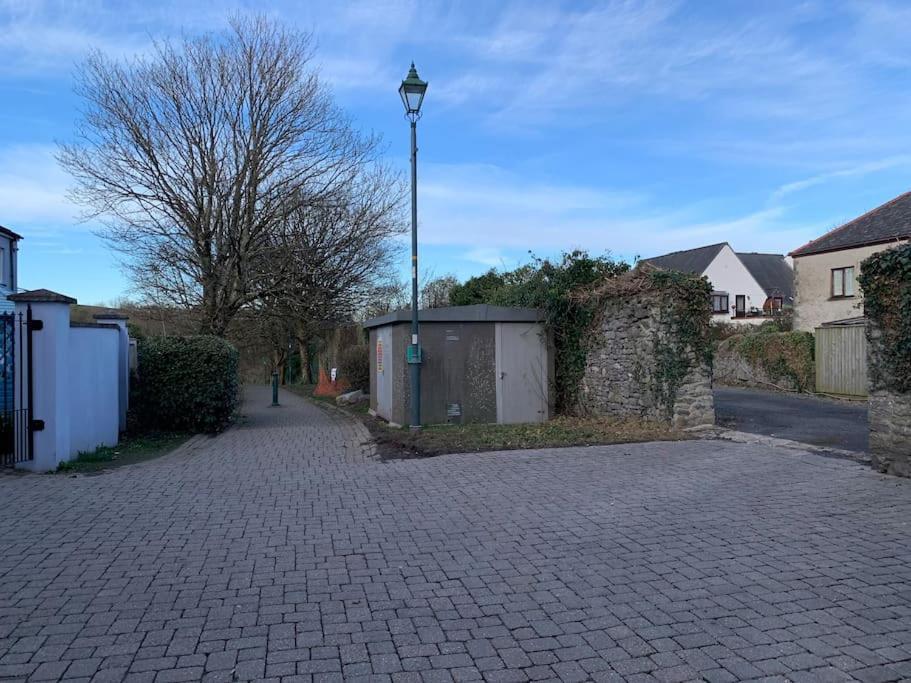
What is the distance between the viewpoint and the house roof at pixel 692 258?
1791 inches

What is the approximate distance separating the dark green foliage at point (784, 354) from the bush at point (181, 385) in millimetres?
16313

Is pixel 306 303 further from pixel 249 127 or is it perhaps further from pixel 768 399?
pixel 768 399

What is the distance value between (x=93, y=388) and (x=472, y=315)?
22.5ft

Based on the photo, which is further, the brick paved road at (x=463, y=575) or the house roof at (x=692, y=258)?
the house roof at (x=692, y=258)

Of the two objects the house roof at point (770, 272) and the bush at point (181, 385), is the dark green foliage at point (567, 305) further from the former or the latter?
the house roof at point (770, 272)

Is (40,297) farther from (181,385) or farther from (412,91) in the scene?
(412,91)

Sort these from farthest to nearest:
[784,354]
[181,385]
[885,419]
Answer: [784,354] → [181,385] → [885,419]

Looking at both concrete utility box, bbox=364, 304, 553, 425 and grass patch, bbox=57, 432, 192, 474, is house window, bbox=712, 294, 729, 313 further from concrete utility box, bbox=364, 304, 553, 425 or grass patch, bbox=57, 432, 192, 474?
grass patch, bbox=57, 432, 192, 474

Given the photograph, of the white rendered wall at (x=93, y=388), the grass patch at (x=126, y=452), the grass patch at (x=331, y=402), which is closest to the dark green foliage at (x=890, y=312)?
Answer: the grass patch at (x=126, y=452)

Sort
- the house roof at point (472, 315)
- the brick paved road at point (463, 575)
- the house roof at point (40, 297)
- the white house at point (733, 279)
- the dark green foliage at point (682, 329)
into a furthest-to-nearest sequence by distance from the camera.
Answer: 1. the white house at point (733, 279)
2. the house roof at point (472, 315)
3. the dark green foliage at point (682, 329)
4. the house roof at point (40, 297)
5. the brick paved road at point (463, 575)

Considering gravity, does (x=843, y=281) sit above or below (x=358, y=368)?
above

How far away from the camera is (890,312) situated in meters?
8.01

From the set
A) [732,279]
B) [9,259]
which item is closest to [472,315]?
[9,259]

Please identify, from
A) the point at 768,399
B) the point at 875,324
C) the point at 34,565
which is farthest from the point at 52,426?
the point at 768,399
